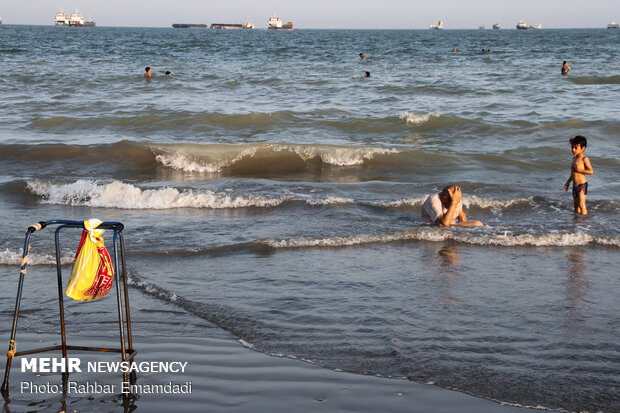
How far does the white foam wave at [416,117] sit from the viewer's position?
1775 cm

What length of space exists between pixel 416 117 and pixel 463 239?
10.5 metres

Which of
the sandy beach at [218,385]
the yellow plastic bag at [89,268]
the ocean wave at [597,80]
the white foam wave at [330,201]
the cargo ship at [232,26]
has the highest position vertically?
the cargo ship at [232,26]

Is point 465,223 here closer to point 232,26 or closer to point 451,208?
point 451,208

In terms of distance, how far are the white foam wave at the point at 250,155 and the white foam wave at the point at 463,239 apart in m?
5.91

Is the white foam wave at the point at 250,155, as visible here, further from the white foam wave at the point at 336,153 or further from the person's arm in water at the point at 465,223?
the person's arm in water at the point at 465,223

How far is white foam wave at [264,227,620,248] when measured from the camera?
770 centimetres

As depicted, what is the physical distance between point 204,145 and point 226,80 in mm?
13497

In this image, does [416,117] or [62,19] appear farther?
[62,19]

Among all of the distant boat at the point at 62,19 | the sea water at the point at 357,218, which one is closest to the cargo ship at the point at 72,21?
the distant boat at the point at 62,19

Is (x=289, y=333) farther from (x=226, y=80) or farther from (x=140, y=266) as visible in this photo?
(x=226, y=80)

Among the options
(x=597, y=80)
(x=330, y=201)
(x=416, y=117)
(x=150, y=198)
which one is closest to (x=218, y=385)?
(x=330, y=201)

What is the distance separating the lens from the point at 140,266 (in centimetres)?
686

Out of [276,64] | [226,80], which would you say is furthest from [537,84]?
[276,64]

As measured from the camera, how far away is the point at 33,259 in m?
6.94
